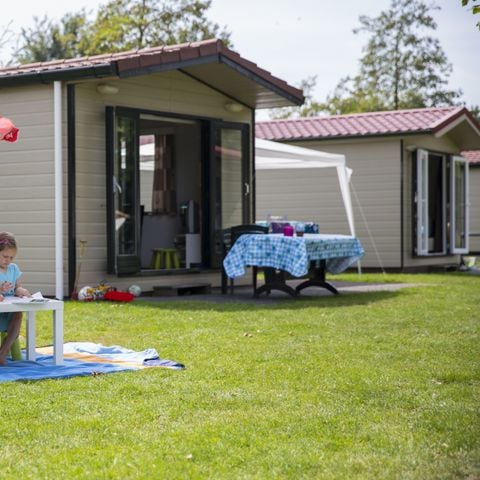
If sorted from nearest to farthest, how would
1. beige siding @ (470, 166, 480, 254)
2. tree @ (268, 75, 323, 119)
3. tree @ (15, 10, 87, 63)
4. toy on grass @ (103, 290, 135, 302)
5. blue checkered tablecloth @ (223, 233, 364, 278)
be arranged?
blue checkered tablecloth @ (223, 233, 364, 278)
toy on grass @ (103, 290, 135, 302)
beige siding @ (470, 166, 480, 254)
tree @ (15, 10, 87, 63)
tree @ (268, 75, 323, 119)

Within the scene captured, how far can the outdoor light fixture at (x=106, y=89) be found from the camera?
11008 millimetres

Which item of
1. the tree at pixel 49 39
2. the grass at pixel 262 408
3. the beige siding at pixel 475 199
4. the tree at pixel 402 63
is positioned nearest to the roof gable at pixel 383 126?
the beige siding at pixel 475 199

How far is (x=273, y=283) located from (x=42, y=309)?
5.16m

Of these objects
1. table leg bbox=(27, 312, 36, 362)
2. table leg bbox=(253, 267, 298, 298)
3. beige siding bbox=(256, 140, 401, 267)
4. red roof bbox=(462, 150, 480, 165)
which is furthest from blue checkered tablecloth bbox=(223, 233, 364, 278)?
red roof bbox=(462, 150, 480, 165)

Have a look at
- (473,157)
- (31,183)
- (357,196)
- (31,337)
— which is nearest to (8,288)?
(31,337)

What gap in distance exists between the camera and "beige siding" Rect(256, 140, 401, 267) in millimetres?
16844

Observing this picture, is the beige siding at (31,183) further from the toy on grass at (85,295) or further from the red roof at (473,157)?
the red roof at (473,157)

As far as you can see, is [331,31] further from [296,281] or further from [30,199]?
[30,199]

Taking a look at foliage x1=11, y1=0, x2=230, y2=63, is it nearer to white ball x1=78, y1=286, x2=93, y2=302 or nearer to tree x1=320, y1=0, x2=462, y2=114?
tree x1=320, y1=0, x2=462, y2=114

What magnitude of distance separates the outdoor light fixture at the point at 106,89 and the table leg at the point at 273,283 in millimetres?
2612

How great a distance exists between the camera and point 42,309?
618 cm

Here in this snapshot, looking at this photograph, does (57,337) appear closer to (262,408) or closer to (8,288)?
(8,288)

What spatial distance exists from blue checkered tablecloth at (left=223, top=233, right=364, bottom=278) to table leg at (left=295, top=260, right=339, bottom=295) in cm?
49

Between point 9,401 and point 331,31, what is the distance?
92.3 ft
